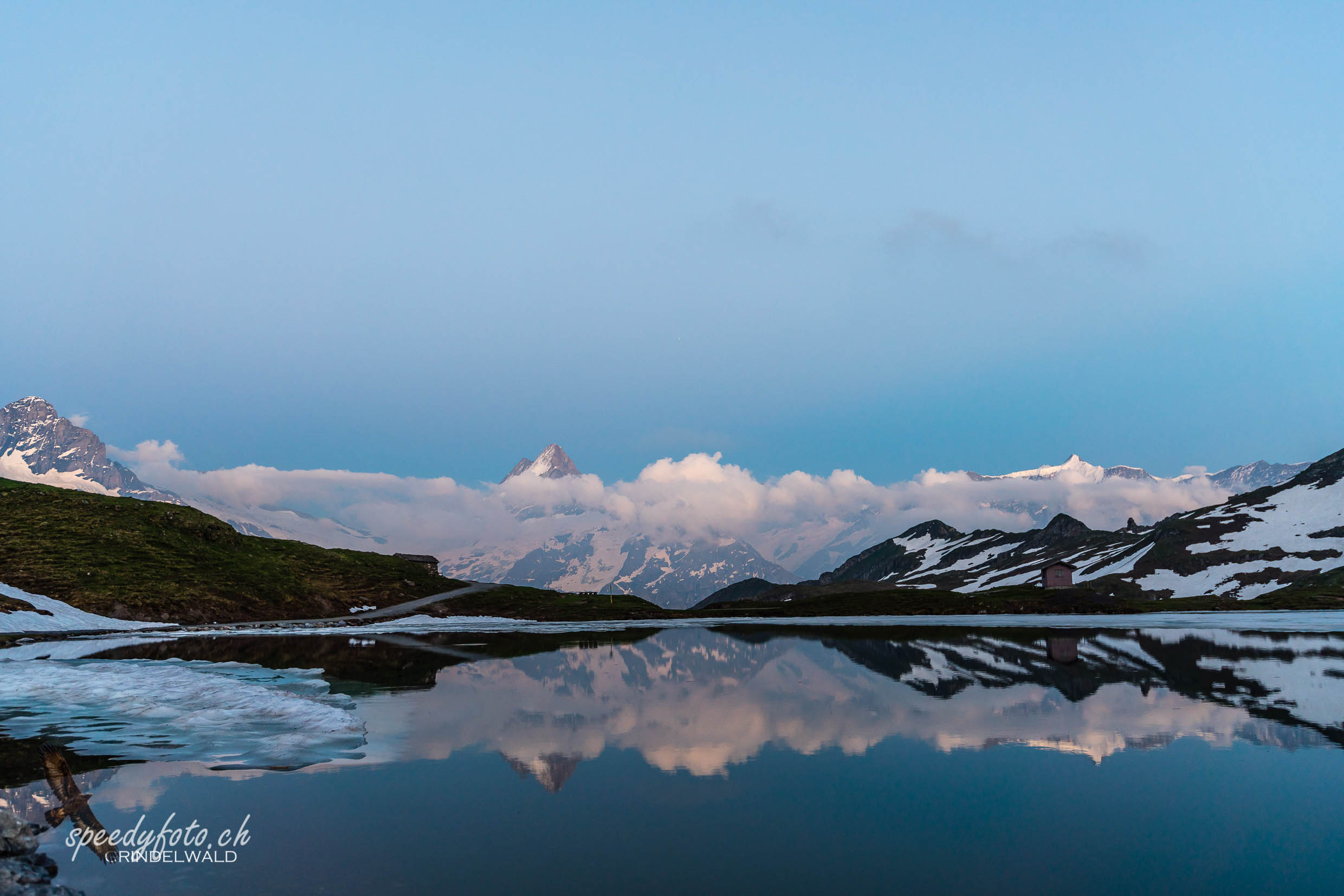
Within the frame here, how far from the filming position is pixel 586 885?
1118 cm

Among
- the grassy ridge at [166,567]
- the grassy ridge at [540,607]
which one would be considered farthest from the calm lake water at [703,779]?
the grassy ridge at [540,607]

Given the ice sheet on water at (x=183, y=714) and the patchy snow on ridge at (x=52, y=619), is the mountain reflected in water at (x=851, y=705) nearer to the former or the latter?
the ice sheet on water at (x=183, y=714)

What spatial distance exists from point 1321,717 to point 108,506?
171m

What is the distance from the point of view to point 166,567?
11819 cm

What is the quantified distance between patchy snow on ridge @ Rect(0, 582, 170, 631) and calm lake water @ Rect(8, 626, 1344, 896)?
42.6 m

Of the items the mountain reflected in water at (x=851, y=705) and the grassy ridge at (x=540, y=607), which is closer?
the mountain reflected in water at (x=851, y=705)

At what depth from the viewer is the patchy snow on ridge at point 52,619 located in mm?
67562

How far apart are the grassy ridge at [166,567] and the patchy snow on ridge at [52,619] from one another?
674 cm

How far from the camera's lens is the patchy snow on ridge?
2660 inches

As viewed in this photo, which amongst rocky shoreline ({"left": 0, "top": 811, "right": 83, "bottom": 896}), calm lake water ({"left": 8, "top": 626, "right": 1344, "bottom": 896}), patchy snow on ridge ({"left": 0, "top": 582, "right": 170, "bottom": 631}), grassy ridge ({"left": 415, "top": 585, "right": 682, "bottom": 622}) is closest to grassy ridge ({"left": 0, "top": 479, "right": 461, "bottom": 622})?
patchy snow on ridge ({"left": 0, "top": 582, "right": 170, "bottom": 631})

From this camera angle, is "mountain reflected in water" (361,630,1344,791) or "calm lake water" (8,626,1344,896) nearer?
"calm lake water" (8,626,1344,896)

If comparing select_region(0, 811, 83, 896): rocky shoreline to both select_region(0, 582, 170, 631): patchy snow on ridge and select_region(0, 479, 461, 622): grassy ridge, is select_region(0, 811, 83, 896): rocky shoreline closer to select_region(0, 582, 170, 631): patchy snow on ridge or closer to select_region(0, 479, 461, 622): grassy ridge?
select_region(0, 582, 170, 631): patchy snow on ridge

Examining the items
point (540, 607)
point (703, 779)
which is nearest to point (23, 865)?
point (703, 779)

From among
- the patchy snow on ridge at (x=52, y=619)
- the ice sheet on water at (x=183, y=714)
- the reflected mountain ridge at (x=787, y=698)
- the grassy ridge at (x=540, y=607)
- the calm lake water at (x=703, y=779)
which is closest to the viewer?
the calm lake water at (x=703, y=779)
